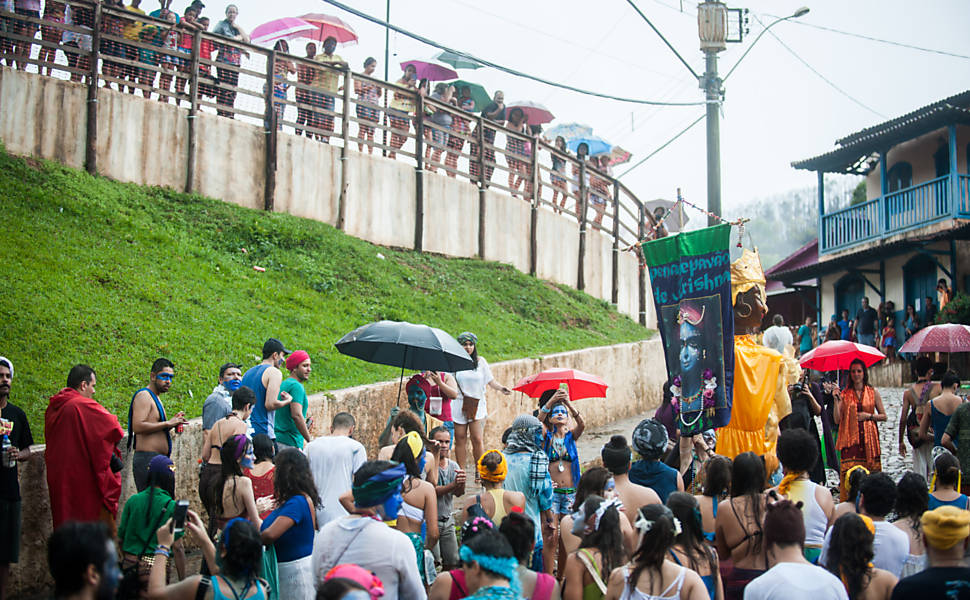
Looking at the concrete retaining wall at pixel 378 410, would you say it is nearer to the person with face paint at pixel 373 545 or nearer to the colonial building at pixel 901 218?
the person with face paint at pixel 373 545

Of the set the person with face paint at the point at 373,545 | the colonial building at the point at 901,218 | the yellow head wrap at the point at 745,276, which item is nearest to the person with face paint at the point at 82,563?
the person with face paint at the point at 373,545

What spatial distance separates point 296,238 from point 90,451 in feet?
27.6

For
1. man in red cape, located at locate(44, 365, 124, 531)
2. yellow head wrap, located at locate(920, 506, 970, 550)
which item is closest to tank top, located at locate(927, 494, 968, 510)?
yellow head wrap, located at locate(920, 506, 970, 550)

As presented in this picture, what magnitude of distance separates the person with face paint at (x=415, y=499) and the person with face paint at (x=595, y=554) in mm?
1524

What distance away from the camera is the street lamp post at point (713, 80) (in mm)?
14969

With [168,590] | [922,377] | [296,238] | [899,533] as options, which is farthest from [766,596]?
[296,238]

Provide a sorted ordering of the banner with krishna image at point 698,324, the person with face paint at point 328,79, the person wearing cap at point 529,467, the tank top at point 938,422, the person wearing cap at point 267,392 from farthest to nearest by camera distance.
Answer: the person with face paint at point 328,79 → the tank top at point 938,422 → the person wearing cap at point 267,392 → the banner with krishna image at point 698,324 → the person wearing cap at point 529,467

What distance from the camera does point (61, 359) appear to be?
9.31m

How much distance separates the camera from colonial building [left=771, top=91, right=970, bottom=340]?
23094 millimetres

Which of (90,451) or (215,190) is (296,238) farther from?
(90,451)

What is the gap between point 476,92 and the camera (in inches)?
829

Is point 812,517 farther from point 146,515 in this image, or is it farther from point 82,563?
point 82,563

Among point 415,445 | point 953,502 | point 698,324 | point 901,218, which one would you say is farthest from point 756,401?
point 901,218

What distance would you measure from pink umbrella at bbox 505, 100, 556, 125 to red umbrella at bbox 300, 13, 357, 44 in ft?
15.7
